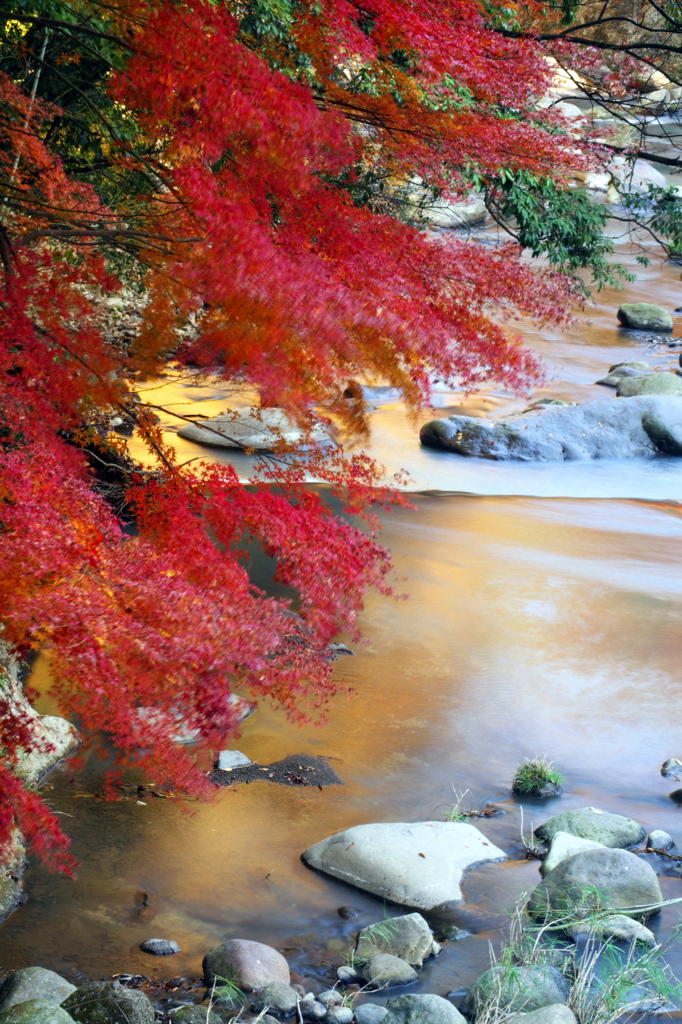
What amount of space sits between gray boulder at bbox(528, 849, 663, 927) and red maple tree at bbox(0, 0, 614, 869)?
1.30 metres

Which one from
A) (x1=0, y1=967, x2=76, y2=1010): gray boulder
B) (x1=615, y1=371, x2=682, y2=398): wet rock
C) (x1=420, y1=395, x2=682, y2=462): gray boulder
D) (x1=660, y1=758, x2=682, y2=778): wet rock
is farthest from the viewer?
(x1=615, y1=371, x2=682, y2=398): wet rock

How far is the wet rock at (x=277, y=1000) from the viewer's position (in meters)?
2.96

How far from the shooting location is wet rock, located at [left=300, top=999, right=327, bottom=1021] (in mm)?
2934

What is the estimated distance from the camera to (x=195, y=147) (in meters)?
3.18

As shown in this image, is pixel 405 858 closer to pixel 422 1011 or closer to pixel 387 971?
pixel 387 971

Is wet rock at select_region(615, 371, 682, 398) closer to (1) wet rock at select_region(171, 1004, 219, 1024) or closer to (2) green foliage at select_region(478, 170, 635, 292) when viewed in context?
(2) green foliage at select_region(478, 170, 635, 292)

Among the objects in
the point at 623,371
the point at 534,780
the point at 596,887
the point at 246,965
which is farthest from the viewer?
the point at 623,371

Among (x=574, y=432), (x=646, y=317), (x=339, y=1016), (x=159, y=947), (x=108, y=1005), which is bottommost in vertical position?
(x=159, y=947)

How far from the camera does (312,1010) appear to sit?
2953 millimetres

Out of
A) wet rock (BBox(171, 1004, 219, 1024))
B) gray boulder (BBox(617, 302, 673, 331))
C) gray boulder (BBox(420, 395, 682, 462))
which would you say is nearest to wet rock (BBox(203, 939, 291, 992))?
wet rock (BBox(171, 1004, 219, 1024))

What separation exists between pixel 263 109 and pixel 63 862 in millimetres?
3150

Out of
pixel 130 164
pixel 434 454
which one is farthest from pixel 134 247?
pixel 434 454

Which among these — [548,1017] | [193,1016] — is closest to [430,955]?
[548,1017]

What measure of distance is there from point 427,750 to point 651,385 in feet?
29.9
